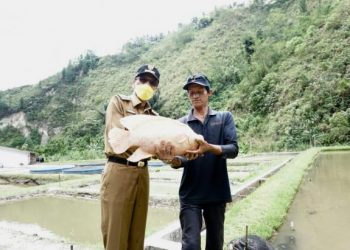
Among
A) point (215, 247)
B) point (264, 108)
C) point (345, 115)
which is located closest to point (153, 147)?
point (215, 247)

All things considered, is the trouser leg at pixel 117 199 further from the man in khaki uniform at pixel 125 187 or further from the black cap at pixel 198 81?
the black cap at pixel 198 81

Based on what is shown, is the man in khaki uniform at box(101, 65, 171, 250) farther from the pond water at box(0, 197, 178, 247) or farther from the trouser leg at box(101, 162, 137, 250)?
the pond water at box(0, 197, 178, 247)

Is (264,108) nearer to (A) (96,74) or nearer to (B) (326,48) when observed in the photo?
(B) (326,48)

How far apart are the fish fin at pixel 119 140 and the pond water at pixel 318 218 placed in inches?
131

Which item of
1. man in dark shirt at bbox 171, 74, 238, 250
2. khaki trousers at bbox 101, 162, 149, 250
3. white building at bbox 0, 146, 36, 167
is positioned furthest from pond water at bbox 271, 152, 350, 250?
white building at bbox 0, 146, 36, 167

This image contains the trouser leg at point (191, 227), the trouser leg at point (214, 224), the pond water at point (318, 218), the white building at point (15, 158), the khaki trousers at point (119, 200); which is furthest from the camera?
the white building at point (15, 158)

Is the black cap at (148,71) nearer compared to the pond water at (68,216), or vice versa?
the black cap at (148,71)

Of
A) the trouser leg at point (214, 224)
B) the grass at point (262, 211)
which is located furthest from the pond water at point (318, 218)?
the trouser leg at point (214, 224)

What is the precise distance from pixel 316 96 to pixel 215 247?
2838 cm

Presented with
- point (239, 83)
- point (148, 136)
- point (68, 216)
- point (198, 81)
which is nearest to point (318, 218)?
point (198, 81)

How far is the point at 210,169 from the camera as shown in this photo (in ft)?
9.29

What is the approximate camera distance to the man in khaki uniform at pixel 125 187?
8.67ft

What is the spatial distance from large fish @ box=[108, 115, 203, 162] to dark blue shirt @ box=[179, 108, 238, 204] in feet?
1.48

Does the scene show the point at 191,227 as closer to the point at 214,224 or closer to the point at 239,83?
the point at 214,224
